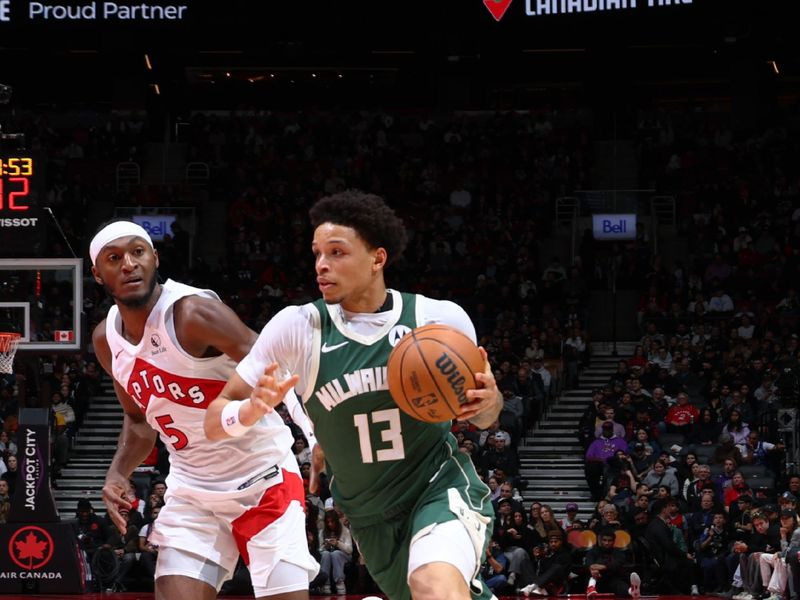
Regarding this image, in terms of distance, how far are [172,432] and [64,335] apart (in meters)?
7.52

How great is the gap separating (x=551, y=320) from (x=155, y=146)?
1027cm

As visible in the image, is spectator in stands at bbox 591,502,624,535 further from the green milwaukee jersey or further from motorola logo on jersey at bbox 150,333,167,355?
the green milwaukee jersey

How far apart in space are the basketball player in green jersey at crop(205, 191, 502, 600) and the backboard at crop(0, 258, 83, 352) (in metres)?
8.22

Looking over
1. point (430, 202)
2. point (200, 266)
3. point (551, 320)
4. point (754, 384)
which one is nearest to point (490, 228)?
point (430, 202)

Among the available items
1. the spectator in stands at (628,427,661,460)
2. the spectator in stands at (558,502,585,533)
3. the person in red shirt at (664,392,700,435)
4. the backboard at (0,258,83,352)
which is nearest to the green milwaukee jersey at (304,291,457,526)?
the backboard at (0,258,83,352)

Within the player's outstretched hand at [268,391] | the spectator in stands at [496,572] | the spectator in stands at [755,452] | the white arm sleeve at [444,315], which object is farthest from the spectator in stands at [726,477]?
the player's outstretched hand at [268,391]

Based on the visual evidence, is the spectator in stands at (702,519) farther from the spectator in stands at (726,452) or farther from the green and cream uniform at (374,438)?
the green and cream uniform at (374,438)

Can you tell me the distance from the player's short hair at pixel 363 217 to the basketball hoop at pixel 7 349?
836 cm

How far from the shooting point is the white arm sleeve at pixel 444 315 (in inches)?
200

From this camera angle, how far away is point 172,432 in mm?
5844

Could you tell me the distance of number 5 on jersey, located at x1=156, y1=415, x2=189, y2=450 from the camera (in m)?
5.82

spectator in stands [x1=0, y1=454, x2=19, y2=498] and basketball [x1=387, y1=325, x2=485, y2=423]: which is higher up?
basketball [x1=387, y1=325, x2=485, y2=423]

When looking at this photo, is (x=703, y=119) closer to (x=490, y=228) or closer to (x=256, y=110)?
(x=490, y=228)

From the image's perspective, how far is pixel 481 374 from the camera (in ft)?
15.5
